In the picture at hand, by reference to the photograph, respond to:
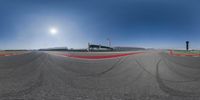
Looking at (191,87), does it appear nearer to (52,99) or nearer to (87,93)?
(87,93)

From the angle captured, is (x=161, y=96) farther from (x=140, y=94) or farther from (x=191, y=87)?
(x=191, y=87)

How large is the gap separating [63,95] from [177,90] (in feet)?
9.80

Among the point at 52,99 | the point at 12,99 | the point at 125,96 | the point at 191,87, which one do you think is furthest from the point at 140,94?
the point at 12,99

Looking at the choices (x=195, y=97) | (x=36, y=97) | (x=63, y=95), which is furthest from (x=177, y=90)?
(x=36, y=97)

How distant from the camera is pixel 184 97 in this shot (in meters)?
3.63

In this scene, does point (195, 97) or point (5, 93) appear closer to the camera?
point (195, 97)

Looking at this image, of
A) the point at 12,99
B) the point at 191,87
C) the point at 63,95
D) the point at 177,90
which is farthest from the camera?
the point at 191,87

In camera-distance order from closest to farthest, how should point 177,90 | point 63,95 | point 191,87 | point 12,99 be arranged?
point 12,99
point 63,95
point 177,90
point 191,87

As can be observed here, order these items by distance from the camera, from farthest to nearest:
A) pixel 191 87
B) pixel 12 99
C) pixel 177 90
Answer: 1. pixel 191 87
2. pixel 177 90
3. pixel 12 99

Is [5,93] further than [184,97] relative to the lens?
Yes

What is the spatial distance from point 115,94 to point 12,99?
235 centimetres

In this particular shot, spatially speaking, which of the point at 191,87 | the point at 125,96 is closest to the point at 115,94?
the point at 125,96

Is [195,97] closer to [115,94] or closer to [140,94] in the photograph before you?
[140,94]

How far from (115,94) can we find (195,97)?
1829 millimetres
